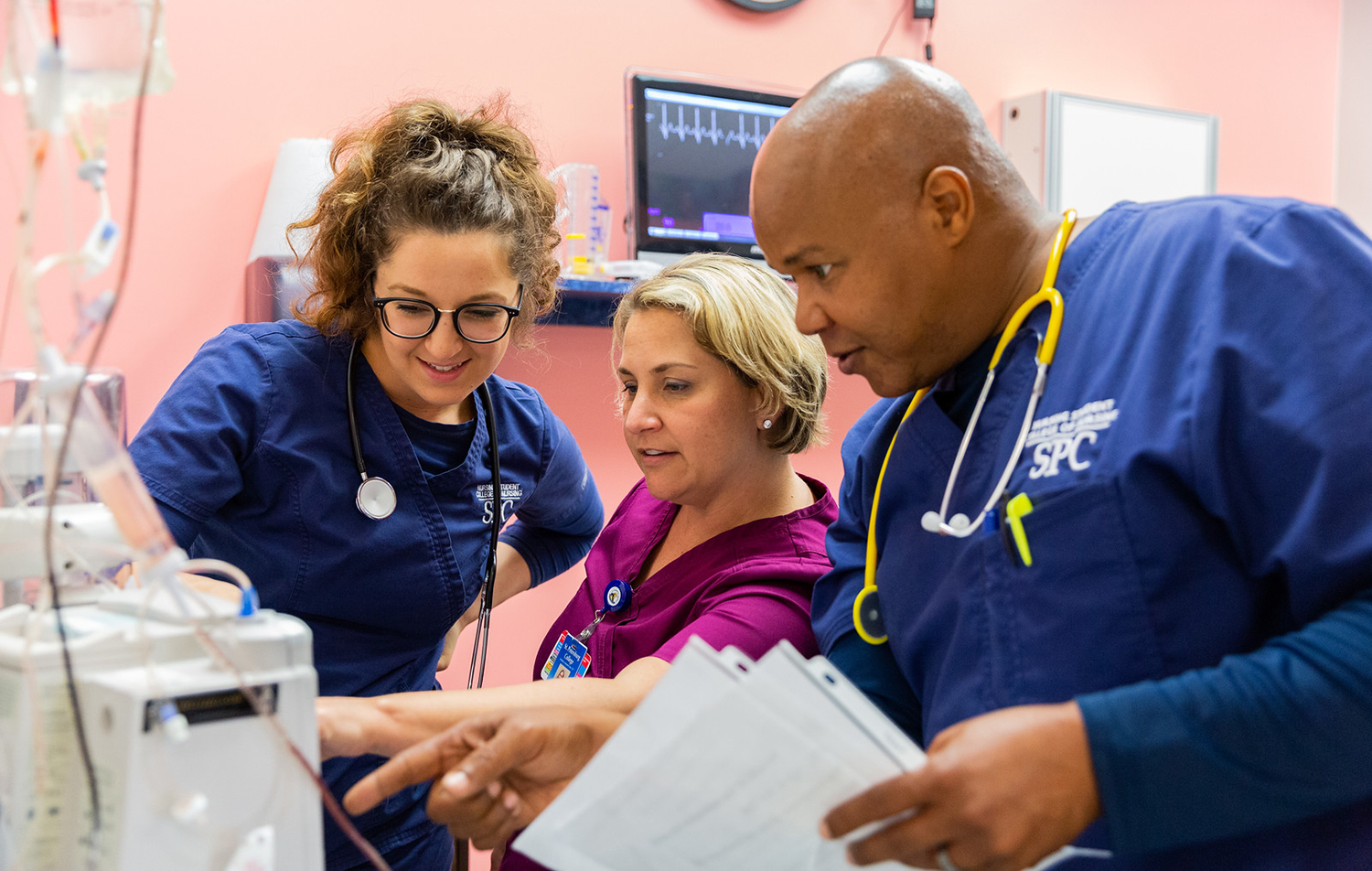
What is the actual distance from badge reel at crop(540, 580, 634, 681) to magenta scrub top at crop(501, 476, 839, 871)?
1cm

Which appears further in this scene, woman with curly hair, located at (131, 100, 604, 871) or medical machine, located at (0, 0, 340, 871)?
woman with curly hair, located at (131, 100, 604, 871)

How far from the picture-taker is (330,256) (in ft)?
4.90

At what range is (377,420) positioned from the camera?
1469 millimetres

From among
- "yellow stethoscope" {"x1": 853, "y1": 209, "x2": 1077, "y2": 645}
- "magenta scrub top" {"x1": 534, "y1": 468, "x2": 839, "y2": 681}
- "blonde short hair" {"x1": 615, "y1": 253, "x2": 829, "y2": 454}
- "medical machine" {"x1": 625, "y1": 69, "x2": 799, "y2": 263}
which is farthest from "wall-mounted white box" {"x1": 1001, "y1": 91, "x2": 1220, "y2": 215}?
"yellow stethoscope" {"x1": 853, "y1": 209, "x2": 1077, "y2": 645}

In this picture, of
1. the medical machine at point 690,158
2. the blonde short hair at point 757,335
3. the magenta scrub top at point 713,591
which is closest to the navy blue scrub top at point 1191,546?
the magenta scrub top at point 713,591

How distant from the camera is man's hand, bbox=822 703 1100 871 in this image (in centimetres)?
70

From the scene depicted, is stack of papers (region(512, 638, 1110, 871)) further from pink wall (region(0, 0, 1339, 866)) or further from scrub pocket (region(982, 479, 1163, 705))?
pink wall (region(0, 0, 1339, 866))

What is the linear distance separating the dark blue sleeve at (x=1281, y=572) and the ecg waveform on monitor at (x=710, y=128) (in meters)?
1.82

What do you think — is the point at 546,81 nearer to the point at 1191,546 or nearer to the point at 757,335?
the point at 757,335

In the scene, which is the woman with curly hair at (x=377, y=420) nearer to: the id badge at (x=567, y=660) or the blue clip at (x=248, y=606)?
the id badge at (x=567, y=660)

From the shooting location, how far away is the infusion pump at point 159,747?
2.16ft

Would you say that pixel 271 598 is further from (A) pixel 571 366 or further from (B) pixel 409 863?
(A) pixel 571 366

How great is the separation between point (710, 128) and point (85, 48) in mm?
1973

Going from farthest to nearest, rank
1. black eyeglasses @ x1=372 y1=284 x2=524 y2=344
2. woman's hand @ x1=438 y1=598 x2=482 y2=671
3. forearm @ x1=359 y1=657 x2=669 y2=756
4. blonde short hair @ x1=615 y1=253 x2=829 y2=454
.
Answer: woman's hand @ x1=438 y1=598 x2=482 y2=671 < blonde short hair @ x1=615 y1=253 x2=829 y2=454 < black eyeglasses @ x1=372 y1=284 x2=524 y2=344 < forearm @ x1=359 y1=657 x2=669 y2=756
